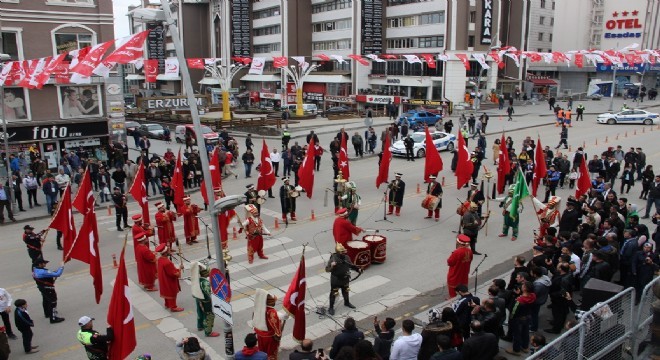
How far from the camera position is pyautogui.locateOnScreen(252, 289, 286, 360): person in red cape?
852 cm

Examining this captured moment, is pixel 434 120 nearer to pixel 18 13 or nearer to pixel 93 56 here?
pixel 18 13

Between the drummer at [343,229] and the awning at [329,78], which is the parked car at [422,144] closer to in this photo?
the drummer at [343,229]

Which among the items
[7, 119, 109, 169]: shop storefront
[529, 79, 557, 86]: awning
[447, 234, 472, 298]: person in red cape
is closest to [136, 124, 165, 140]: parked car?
[7, 119, 109, 169]: shop storefront

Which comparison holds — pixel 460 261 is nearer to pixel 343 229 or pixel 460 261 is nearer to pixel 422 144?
pixel 343 229

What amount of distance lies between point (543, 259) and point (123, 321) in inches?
290

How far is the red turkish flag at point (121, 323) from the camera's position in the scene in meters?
8.30

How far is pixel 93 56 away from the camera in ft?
48.2

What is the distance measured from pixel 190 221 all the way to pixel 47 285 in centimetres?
529

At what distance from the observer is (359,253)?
43.8 feet

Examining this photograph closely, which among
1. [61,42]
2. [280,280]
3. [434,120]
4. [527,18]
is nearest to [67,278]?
[280,280]

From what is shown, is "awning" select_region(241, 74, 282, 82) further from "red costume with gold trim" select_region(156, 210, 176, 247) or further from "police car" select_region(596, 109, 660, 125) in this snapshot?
"red costume with gold trim" select_region(156, 210, 176, 247)

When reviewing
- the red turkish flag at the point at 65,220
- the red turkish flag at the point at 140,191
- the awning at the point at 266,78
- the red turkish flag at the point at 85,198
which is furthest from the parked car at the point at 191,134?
the awning at the point at 266,78

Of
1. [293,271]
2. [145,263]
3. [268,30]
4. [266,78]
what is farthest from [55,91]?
[268,30]

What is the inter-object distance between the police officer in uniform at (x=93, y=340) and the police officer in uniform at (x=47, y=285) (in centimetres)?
297
